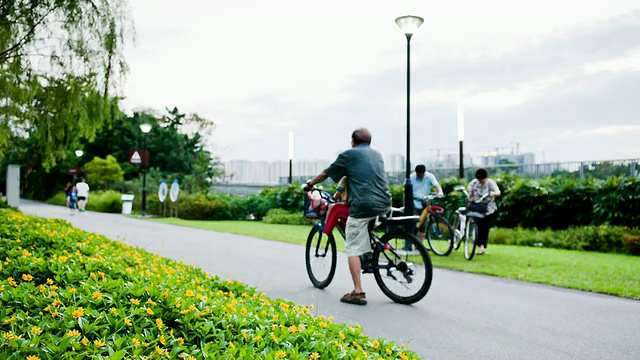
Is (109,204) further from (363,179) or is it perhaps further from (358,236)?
(363,179)

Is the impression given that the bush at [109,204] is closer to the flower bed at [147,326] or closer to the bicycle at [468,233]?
the bicycle at [468,233]

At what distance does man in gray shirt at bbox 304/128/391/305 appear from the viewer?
20.0ft

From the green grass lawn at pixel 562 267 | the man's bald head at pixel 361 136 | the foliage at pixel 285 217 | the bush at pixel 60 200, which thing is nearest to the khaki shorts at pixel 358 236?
the man's bald head at pixel 361 136

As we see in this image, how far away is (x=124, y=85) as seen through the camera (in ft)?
39.5

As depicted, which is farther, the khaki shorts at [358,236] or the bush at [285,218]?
the bush at [285,218]

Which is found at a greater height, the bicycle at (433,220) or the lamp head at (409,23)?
the lamp head at (409,23)

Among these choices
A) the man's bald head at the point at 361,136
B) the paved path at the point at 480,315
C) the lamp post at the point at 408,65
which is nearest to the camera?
the paved path at the point at 480,315

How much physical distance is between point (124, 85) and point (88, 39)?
1.18 m

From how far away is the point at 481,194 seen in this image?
1076 cm

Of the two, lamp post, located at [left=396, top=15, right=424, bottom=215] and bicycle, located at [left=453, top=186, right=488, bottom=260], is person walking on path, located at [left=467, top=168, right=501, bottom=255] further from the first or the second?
lamp post, located at [left=396, top=15, right=424, bottom=215]

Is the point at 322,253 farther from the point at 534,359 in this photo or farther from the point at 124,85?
the point at 124,85

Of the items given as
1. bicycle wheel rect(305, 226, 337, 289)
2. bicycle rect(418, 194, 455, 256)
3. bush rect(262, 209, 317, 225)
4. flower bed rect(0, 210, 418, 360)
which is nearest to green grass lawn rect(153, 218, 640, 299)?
bicycle rect(418, 194, 455, 256)

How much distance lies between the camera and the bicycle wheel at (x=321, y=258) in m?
6.91

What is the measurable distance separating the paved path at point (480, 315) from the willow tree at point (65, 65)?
506 cm
